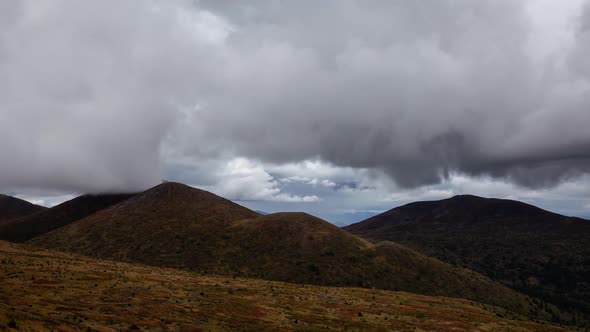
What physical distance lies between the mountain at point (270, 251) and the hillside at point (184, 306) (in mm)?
45326

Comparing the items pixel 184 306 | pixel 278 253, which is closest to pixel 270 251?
pixel 278 253

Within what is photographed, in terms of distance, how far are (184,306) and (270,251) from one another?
94.1 metres

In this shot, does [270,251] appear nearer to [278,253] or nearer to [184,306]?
[278,253]

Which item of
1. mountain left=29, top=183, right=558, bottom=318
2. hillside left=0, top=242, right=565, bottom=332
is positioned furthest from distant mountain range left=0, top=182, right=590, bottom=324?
hillside left=0, top=242, right=565, bottom=332

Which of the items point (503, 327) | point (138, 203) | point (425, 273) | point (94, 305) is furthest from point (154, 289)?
point (138, 203)

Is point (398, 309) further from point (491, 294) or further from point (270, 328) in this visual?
point (491, 294)

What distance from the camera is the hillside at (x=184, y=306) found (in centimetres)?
3494

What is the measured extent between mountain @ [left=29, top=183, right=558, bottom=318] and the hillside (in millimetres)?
45326

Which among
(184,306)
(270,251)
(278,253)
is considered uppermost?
(270,251)

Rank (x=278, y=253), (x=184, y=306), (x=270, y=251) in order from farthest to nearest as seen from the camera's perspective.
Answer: (x=270, y=251) < (x=278, y=253) < (x=184, y=306)

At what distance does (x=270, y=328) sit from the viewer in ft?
141

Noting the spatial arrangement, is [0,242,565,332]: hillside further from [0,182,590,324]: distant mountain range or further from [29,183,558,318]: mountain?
[0,182,590,324]: distant mountain range

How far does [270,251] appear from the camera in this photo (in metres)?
140

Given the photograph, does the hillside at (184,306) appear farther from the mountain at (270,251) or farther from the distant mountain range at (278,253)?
the distant mountain range at (278,253)
